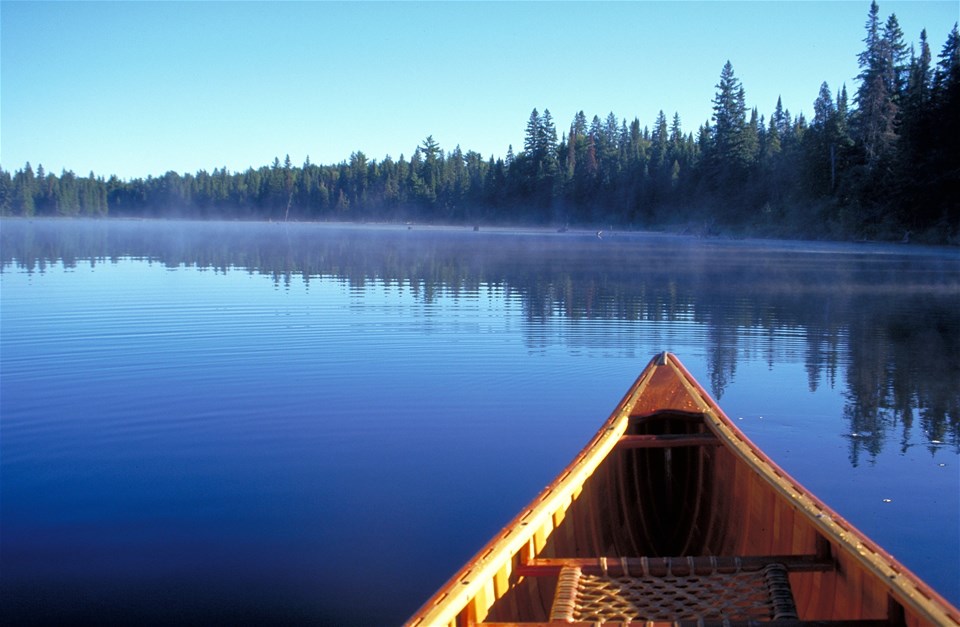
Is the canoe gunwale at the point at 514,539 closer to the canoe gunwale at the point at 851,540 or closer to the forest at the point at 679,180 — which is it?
the canoe gunwale at the point at 851,540

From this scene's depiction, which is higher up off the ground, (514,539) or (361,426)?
(514,539)

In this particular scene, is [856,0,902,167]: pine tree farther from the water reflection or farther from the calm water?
the calm water

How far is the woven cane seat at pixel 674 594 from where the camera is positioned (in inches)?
137

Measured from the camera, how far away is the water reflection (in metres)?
10.2

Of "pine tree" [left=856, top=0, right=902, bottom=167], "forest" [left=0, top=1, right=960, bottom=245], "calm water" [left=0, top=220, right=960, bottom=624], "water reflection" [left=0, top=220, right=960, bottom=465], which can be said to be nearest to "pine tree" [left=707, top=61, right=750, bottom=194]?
"forest" [left=0, top=1, right=960, bottom=245]

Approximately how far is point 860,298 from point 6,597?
66.8ft

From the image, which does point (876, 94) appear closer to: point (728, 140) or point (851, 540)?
point (728, 140)

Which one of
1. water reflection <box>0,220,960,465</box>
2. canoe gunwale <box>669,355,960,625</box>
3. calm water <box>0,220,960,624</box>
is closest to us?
canoe gunwale <box>669,355,960,625</box>

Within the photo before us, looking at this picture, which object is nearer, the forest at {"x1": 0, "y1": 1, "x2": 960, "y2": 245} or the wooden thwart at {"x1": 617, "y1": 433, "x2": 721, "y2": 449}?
the wooden thwart at {"x1": 617, "y1": 433, "x2": 721, "y2": 449}

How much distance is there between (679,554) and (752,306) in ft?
47.9

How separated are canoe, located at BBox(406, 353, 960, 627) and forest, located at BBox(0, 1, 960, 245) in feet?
145

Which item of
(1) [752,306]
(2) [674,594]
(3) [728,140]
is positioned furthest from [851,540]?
(3) [728,140]

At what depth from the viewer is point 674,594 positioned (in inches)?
146

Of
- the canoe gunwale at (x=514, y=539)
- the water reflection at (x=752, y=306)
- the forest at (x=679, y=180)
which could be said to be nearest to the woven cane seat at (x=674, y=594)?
the canoe gunwale at (x=514, y=539)
